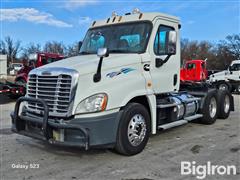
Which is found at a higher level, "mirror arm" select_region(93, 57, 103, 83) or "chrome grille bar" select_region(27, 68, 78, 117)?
"mirror arm" select_region(93, 57, 103, 83)

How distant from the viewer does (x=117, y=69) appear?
5.32 meters

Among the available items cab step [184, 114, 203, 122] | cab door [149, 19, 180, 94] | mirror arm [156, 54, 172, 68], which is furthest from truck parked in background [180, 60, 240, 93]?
mirror arm [156, 54, 172, 68]

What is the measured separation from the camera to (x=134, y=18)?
6.38 m

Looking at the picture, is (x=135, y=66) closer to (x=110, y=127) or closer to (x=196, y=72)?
(x=110, y=127)

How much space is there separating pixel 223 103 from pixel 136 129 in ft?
16.4

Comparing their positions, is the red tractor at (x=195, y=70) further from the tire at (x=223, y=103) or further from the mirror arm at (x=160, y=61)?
the mirror arm at (x=160, y=61)

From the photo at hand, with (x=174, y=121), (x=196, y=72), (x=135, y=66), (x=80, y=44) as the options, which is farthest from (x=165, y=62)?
(x=196, y=72)

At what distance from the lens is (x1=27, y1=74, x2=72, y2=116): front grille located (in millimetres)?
4867

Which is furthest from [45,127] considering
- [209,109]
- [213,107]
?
[213,107]

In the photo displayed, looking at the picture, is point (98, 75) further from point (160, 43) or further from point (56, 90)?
point (160, 43)

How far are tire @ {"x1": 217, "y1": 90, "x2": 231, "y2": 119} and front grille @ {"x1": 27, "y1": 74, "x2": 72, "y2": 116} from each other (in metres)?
6.10

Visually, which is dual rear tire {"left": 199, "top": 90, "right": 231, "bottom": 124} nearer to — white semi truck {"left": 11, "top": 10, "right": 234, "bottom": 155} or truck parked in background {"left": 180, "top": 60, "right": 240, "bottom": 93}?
white semi truck {"left": 11, "top": 10, "right": 234, "bottom": 155}

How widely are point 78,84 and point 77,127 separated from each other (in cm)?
69

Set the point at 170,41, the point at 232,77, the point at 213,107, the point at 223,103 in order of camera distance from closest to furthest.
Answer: the point at 170,41
the point at 213,107
the point at 223,103
the point at 232,77
